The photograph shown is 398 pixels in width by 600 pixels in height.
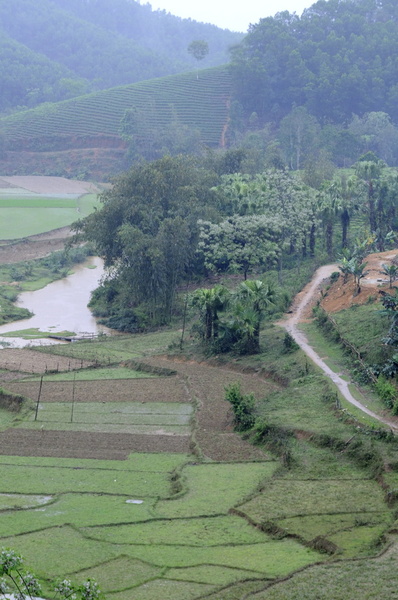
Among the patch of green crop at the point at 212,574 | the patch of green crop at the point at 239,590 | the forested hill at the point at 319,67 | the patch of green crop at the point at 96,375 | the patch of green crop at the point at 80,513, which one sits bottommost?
the patch of green crop at the point at 96,375

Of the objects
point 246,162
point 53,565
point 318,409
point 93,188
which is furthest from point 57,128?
point 53,565

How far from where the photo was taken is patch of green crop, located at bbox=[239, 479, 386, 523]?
26391 mm

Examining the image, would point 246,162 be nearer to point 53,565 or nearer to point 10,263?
point 10,263

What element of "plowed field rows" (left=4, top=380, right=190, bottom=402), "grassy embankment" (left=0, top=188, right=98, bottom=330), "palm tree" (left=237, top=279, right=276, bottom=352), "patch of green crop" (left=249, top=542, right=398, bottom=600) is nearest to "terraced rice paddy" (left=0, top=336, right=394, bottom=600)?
"plowed field rows" (left=4, top=380, right=190, bottom=402)

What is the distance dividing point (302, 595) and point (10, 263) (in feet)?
214

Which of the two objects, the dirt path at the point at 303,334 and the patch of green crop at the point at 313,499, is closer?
the patch of green crop at the point at 313,499

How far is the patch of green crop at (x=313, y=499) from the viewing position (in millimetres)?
26391

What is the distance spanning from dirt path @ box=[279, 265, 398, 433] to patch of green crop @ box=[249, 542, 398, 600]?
35.4 feet

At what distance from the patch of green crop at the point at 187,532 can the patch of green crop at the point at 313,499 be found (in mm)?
756

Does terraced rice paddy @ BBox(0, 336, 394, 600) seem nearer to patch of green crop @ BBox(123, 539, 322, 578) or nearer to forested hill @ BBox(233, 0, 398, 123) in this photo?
patch of green crop @ BBox(123, 539, 322, 578)

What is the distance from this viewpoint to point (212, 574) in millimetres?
22281

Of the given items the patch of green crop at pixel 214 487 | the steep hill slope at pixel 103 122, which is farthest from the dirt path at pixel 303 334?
the steep hill slope at pixel 103 122

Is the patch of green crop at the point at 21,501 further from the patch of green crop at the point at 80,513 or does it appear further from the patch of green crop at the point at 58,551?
the patch of green crop at the point at 58,551

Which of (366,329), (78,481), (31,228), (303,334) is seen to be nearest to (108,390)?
(303,334)
